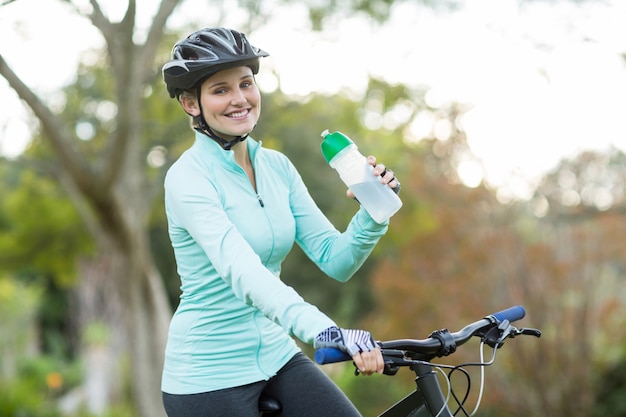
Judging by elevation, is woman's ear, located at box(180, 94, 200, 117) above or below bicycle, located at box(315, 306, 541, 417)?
above

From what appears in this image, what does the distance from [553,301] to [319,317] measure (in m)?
13.4

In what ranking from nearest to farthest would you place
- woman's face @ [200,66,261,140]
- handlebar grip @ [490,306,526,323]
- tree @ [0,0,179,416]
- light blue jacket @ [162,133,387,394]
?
light blue jacket @ [162,133,387,394], handlebar grip @ [490,306,526,323], woman's face @ [200,66,261,140], tree @ [0,0,179,416]

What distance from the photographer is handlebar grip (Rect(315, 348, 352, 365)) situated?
208 cm

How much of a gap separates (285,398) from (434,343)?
0.62 meters

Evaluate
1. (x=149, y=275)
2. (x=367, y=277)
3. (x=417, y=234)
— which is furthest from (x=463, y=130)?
(x=367, y=277)

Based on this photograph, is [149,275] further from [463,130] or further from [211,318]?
[211,318]

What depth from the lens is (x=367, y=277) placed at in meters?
26.5

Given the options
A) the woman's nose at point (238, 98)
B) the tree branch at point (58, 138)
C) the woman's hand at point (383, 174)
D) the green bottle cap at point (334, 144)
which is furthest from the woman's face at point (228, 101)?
the tree branch at point (58, 138)

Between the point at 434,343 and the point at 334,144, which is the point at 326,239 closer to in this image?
the point at 334,144

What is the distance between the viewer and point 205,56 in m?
2.72

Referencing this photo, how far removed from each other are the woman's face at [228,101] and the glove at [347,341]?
91 cm

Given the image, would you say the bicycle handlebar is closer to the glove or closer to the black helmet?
the glove

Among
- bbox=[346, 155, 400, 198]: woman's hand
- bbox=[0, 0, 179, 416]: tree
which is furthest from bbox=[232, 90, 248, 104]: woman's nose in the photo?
bbox=[0, 0, 179, 416]: tree

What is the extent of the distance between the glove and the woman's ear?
1040mm
